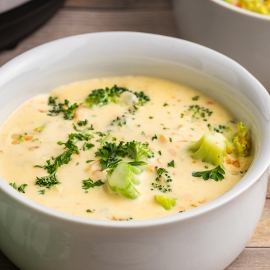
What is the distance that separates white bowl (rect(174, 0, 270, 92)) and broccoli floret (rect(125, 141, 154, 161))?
2.32ft

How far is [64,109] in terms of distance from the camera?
1.99 m

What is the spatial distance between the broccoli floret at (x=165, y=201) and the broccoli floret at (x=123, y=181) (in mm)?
58

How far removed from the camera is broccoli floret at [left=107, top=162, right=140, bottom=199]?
1.59m

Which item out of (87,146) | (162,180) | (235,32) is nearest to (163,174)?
(162,180)

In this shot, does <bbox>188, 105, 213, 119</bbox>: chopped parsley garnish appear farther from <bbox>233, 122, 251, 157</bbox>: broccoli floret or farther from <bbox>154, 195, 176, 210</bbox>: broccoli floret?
<bbox>154, 195, 176, 210</bbox>: broccoli floret

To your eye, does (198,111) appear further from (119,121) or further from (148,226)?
(148,226)

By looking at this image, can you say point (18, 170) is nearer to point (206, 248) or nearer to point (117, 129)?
point (117, 129)

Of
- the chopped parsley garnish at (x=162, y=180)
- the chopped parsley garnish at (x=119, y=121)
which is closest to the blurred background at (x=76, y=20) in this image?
the chopped parsley garnish at (x=119, y=121)

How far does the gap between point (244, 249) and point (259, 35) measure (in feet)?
2.75

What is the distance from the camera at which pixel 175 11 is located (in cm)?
254

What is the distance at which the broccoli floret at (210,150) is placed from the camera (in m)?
1.74

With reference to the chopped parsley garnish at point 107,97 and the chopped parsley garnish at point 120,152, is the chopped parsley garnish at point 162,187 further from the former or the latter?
the chopped parsley garnish at point 107,97

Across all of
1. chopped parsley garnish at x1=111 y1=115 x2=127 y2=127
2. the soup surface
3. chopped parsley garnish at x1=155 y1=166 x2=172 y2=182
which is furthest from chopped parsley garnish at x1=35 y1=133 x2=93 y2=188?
the soup surface

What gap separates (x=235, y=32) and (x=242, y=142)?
578mm
